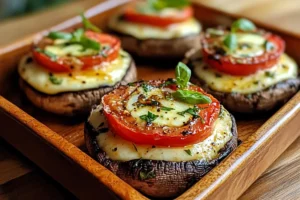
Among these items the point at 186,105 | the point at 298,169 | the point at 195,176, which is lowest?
the point at 298,169

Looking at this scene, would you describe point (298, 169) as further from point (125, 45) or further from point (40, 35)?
point (40, 35)

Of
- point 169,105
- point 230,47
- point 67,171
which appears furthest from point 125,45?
point 67,171

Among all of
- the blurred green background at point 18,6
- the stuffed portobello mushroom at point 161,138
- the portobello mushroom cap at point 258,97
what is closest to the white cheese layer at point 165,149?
the stuffed portobello mushroom at point 161,138

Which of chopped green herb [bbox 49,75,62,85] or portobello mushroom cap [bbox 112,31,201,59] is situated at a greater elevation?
chopped green herb [bbox 49,75,62,85]

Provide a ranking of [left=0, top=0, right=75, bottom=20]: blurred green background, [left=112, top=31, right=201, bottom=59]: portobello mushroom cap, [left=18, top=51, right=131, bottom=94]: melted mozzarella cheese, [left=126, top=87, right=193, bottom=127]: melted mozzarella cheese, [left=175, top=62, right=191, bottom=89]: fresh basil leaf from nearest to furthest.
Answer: [left=126, top=87, right=193, bottom=127]: melted mozzarella cheese → [left=175, top=62, right=191, bottom=89]: fresh basil leaf → [left=18, top=51, right=131, bottom=94]: melted mozzarella cheese → [left=112, top=31, right=201, bottom=59]: portobello mushroom cap → [left=0, top=0, right=75, bottom=20]: blurred green background

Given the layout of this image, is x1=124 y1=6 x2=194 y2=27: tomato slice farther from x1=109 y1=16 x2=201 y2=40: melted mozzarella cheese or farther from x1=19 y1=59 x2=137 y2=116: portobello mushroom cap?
x1=19 y1=59 x2=137 y2=116: portobello mushroom cap

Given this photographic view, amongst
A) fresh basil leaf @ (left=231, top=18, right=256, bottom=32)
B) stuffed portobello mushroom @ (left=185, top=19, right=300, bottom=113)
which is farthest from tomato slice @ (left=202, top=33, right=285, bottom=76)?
fresh basil leaf @ (left=231, top=18, right=256, bottom=32)

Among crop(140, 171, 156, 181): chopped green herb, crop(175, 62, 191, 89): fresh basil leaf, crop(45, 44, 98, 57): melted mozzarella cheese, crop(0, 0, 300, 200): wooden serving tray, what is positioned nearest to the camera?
crop(0, 0, 300, 200): wooden serving tray

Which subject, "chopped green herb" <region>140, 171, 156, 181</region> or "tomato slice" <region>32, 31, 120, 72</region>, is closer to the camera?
"chopped green herb" <region>140, 171, 156, 181</region>
